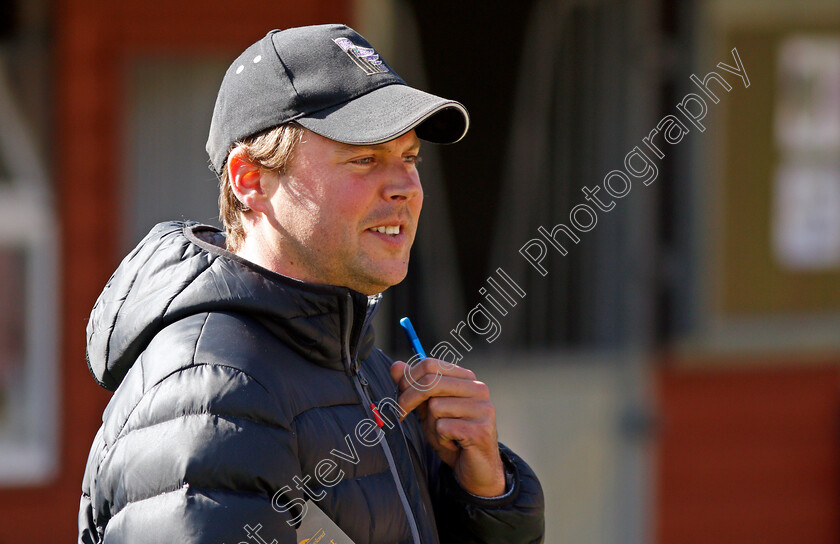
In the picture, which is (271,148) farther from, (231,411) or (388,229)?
(231,411)

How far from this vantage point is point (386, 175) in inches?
59.8

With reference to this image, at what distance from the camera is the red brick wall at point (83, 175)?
376 cm

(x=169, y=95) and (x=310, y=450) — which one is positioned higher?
(x=169, y=95)

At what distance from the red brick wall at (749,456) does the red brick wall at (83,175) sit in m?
2.56

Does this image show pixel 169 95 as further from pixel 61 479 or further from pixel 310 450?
pixel 310 450

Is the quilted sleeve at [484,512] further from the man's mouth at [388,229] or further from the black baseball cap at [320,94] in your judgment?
the black baseball cap at [320,94]

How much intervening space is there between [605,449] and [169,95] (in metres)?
2.43

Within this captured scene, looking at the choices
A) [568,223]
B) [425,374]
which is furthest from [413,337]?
[568,223]

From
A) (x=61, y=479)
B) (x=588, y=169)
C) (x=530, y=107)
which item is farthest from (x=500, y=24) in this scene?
(x=61, y=479)

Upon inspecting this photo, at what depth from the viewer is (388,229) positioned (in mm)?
1530

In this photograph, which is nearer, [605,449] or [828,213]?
[605,449]

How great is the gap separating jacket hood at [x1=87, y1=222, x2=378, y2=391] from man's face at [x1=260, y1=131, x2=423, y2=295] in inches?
1.9

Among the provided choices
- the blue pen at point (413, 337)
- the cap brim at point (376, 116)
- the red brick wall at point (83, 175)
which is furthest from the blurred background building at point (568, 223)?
the cap brim at point (376, 116)

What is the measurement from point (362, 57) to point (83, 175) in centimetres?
259
